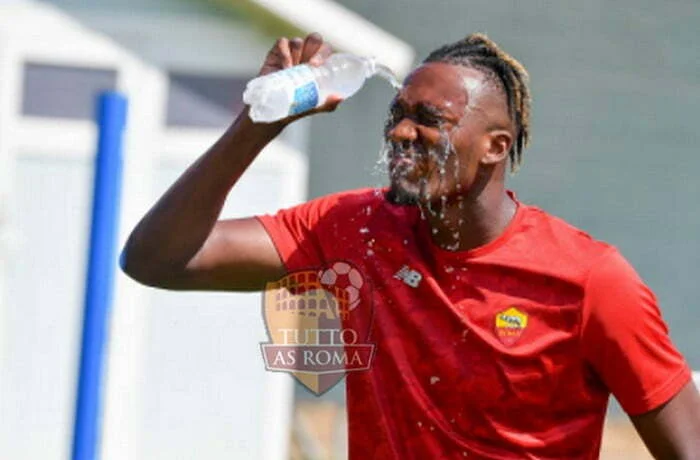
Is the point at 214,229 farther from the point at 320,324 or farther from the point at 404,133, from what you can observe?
the point at 320,324

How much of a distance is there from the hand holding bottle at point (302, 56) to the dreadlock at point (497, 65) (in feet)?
1.29

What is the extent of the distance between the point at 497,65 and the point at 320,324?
961 millimetres

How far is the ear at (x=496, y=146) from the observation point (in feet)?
12.7

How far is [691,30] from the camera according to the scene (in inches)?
424

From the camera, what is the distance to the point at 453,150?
3756mm

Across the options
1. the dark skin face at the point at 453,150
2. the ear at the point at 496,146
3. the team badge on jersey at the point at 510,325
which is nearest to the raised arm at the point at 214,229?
the dark skin face at the point at 453,150

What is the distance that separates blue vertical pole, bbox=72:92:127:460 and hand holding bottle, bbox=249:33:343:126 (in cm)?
200

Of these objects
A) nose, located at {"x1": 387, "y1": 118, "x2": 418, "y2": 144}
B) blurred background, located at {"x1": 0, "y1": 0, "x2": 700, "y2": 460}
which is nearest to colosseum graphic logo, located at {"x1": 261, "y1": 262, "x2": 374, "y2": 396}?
nose, located at {"x1": 387, "y1": 118, "x2": 418, "y2": 144}

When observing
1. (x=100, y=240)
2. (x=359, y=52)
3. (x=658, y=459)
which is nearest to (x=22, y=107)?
(x=359, y=52)

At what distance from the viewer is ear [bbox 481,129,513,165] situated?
3.87m

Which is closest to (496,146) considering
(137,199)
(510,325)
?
(510,325)

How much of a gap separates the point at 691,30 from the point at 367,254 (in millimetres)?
7457

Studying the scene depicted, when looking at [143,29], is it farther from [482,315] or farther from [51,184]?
[482,315]

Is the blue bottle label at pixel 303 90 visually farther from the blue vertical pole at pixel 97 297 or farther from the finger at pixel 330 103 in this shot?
the blue vertical pole at pixel 97 297
